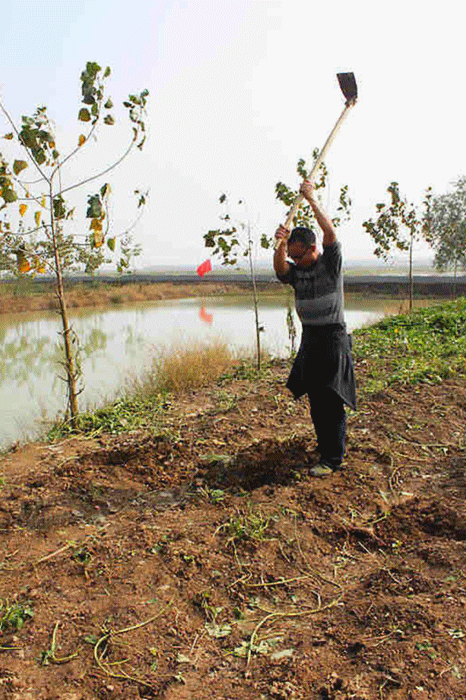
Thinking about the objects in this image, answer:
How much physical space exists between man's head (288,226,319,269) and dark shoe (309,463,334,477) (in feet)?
4.40

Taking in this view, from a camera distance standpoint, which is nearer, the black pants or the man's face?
the man's face

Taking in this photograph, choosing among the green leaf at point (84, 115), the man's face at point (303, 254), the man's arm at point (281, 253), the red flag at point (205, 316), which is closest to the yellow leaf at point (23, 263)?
the green leaf at point (84, 115)

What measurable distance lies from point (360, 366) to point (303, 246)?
4164 mm

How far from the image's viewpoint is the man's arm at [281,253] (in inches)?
153

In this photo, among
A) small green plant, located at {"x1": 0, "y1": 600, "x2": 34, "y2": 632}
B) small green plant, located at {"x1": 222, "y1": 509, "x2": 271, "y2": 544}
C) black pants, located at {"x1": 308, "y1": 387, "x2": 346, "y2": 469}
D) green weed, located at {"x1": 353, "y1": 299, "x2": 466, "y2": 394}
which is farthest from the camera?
green weed, located at {"x1": 353, "y1": 299, "x2": 466, "y2": 394}

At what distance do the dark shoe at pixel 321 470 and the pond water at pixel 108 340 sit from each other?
335cm

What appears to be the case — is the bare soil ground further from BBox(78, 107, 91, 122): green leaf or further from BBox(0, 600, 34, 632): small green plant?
BBox(78, 107, 91, 122): green leaf

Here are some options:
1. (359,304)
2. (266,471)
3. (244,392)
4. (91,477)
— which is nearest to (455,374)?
(244,392)

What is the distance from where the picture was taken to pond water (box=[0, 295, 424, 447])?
364 inches

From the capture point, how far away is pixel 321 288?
150 inches

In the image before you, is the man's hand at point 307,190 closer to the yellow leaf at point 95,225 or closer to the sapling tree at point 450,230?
the yellow leaf at point 95,225

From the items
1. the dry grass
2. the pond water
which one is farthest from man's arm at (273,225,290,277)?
the dry grass

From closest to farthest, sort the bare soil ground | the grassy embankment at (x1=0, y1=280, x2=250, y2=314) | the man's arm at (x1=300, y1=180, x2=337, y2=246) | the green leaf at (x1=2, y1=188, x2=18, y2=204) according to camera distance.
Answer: the bare soil ground, the man's arm at (x1=300, y1=180, x2=337, y2=246), the green leaf at (x1=2, y1=188, x2=18, y2=204), the grassy embankment at (x1=0, y1=280, x2=250, y2=314)

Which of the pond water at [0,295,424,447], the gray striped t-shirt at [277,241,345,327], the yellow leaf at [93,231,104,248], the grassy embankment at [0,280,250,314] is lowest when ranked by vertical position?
the pond water at [0,295,424,447]
